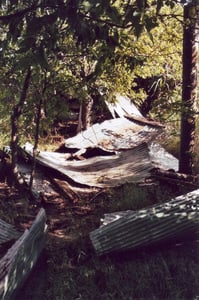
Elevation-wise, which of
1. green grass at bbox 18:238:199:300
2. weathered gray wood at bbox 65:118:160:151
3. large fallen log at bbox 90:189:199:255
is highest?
weathered gray wood at bbox 65:118:160:151

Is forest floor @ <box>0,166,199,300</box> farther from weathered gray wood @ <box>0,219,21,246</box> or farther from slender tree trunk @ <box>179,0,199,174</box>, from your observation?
slender tree trunk @ <box>179,0,199,174</box>

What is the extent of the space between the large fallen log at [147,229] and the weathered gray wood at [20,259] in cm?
48

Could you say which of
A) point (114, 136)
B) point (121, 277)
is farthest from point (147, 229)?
point (114, 136)

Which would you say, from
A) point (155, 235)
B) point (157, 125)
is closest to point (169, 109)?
point (155, 235)

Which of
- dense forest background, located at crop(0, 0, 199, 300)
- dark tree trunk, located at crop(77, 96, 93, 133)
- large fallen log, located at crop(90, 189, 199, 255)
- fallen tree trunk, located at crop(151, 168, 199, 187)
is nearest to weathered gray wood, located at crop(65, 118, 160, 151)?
dark tree trunk, located at crop(77, 96, 93, 133)

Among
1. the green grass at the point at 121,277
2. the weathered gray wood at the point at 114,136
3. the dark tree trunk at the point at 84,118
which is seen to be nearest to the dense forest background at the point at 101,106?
the green grass at the point at 121,277

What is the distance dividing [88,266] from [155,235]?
636 mm

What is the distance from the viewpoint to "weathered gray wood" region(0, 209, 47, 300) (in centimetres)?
294

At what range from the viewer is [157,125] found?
29.2ft

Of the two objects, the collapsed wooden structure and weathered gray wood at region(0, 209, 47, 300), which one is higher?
the collapsed wooden structure

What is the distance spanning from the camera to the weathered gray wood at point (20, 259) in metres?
2.94

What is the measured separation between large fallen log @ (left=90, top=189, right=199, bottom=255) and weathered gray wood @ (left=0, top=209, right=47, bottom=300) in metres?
0.48

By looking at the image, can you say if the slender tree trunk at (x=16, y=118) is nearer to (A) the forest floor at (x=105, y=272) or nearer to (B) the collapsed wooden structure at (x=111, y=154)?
(B) the collapsed wooden structure at (x=111, y=154)

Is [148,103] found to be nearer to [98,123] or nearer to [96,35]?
[98,123]
